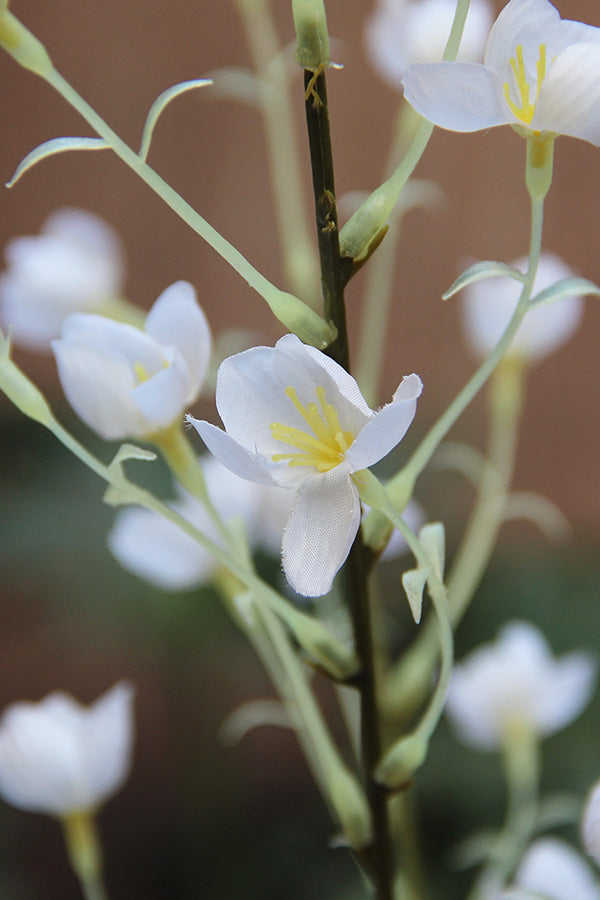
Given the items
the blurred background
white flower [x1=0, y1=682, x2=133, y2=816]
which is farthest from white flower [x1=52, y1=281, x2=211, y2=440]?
the blurred background

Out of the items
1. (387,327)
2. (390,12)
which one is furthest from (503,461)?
(387,327)

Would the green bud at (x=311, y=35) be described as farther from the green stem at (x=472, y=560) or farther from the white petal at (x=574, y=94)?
the green stem at (x=472, y=560)

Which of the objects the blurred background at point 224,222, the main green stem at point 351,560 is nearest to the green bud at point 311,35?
the main green stem at point 351,560

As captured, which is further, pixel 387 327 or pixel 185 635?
pixel 387 327

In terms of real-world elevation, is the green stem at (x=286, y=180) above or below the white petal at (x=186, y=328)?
above

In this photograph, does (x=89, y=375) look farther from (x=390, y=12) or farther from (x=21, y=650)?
(x=21, y=650)

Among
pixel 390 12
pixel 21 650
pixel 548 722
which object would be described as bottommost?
pixel 21 650

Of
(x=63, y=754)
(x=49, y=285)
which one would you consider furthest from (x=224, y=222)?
(x=63, y=754)
